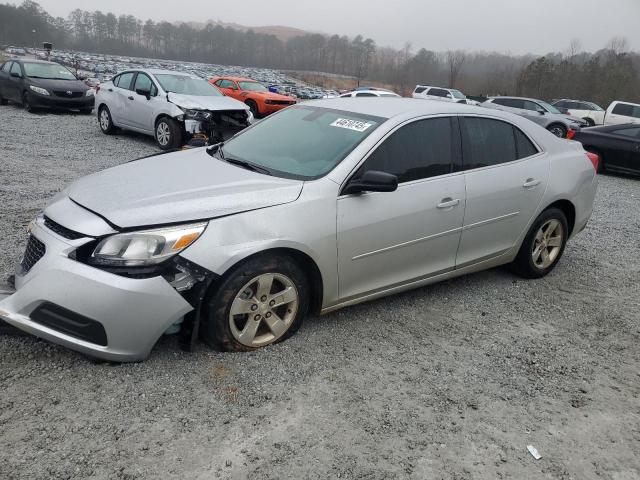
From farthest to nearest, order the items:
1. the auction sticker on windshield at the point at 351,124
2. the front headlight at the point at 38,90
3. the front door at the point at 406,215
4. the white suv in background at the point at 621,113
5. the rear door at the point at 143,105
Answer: the white suv in background at the point at 621,113, the front headlight at the point at 38,90, the rear door at the point at 143,105, the auction sticker on windshield at the point at 351,124, the front door at the point at 406,215

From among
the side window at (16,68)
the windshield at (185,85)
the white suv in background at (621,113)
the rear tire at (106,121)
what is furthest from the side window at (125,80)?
the white suv in background at (621,113)

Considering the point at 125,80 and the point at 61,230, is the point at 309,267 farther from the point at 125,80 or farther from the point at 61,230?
the point at 125,80

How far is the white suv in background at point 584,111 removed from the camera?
2520cm

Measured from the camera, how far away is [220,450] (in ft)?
7.82

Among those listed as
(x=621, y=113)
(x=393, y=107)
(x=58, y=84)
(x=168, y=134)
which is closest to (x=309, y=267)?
(x=393, y=107)

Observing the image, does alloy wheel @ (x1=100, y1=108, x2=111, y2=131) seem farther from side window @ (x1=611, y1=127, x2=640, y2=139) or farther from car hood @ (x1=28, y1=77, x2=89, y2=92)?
side window @ (x1=611, y1=127, x2=640, y2=139)

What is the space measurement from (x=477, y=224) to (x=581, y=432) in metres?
1.71

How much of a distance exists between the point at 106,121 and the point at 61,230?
991cm

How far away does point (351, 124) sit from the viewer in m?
3.72

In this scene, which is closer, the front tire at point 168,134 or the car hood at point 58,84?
the front tire at point 168,134

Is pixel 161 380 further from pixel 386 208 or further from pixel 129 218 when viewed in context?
pixel 386 208

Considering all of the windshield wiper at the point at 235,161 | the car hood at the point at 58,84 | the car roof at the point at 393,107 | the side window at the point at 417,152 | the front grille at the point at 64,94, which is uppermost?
the car roof at the point at 393,107

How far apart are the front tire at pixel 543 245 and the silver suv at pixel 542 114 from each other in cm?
1495

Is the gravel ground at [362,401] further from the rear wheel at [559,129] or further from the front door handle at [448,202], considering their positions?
the rear wheel at [559,129]
